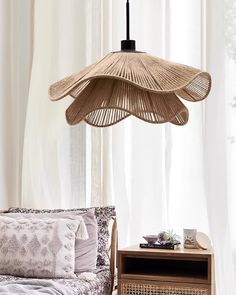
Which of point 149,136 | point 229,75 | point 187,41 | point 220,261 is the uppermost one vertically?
point 187,41

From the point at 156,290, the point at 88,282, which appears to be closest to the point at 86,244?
the point at 88,282

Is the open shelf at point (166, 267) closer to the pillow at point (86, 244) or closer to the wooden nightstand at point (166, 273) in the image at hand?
the wooden nightstand at point (166, 273)

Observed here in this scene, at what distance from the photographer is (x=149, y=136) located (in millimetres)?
3795

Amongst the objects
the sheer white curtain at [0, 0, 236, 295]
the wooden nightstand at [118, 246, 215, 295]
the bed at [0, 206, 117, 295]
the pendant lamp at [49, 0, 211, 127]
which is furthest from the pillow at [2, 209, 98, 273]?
the pendant lamp at [49, 0, 211, 127]

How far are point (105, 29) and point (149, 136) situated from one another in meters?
0.77

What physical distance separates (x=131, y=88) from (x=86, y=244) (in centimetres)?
135

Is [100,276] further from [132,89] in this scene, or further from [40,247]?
[132,89]

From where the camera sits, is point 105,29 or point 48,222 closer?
point 48,222

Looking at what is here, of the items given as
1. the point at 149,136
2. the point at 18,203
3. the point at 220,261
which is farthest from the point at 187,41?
the point at 18,203

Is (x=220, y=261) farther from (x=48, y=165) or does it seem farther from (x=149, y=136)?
(x=48, y=165)

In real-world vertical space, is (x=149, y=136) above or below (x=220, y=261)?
above

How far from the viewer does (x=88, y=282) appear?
315 cm

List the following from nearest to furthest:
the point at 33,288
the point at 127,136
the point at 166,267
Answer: the point at 33,288, the point at 166,267, the point at 127,136

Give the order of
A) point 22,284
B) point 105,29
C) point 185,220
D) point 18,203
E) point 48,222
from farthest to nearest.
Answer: point 18,203, point 105,29, point 185,220, point 48,222, point 22,284
